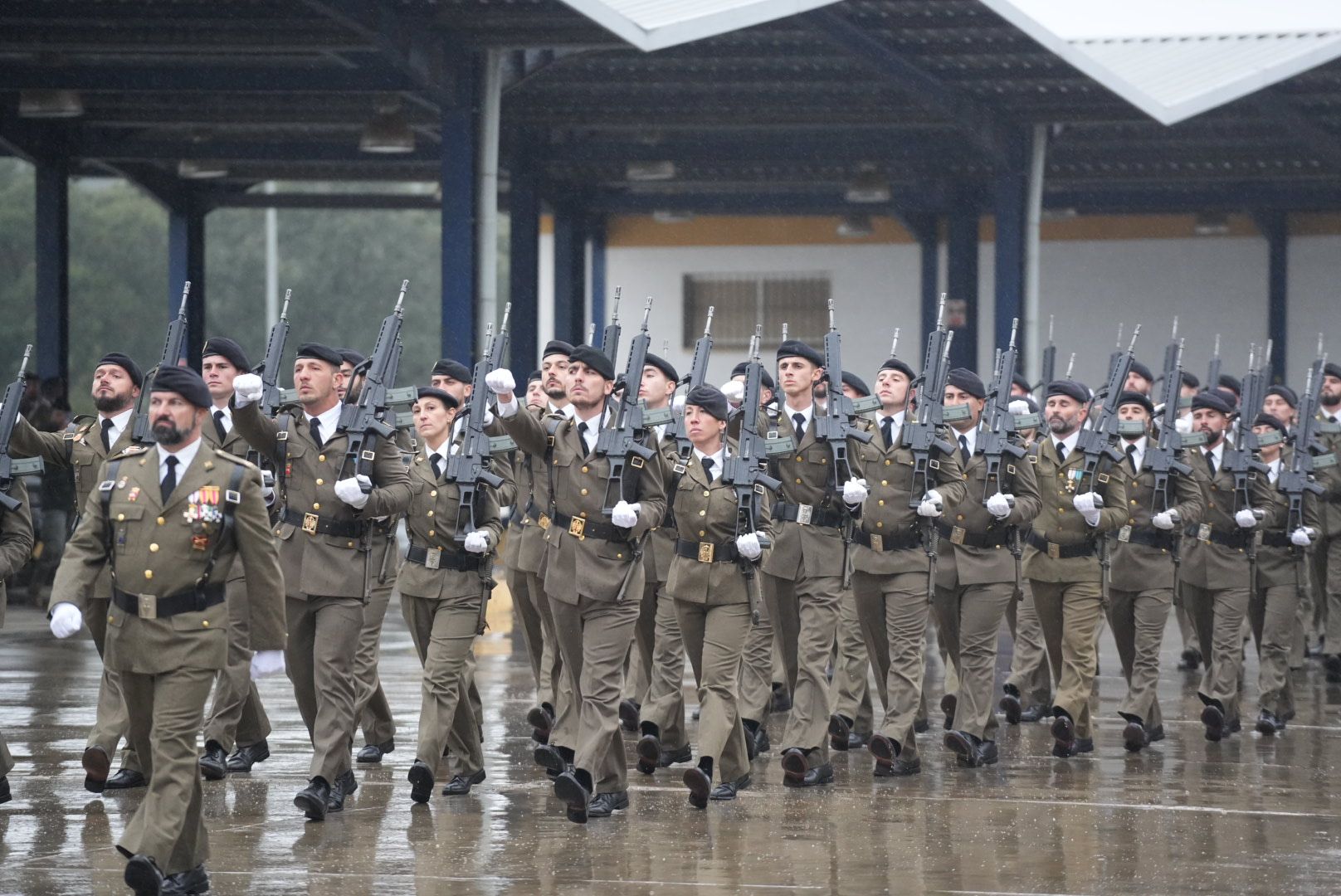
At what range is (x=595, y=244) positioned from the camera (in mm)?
31375

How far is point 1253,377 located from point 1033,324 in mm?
9383

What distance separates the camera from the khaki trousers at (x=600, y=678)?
8.89 meters

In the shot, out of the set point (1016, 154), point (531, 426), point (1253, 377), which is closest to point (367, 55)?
point (1016, 154)

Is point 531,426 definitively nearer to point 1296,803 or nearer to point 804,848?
point 804,848

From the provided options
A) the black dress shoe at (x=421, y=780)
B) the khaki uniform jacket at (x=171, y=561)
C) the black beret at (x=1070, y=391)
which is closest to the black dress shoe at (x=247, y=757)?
the black dress shoe at (x=421, y=780)

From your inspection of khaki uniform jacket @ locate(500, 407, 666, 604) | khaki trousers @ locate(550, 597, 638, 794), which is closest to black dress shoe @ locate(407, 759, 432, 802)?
khaki trousers @ locate(550, 597, 638, 794)

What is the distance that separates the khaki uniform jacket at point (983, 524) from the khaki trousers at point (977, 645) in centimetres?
6

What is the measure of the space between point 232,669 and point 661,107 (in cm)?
1330

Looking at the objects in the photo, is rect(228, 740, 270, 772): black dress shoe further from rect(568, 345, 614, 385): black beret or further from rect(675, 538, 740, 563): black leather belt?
rect(568, 345, 614, 385): black beret

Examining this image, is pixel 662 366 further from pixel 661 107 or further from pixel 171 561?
pixel 661 107

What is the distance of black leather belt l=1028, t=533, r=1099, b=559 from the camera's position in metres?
11.3

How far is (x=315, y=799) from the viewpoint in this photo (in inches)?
339

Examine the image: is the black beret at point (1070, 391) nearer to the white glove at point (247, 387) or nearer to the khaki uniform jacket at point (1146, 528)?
the khaki uniform jacket at point (1146, 528)

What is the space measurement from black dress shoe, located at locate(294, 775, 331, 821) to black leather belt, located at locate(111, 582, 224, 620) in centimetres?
149
